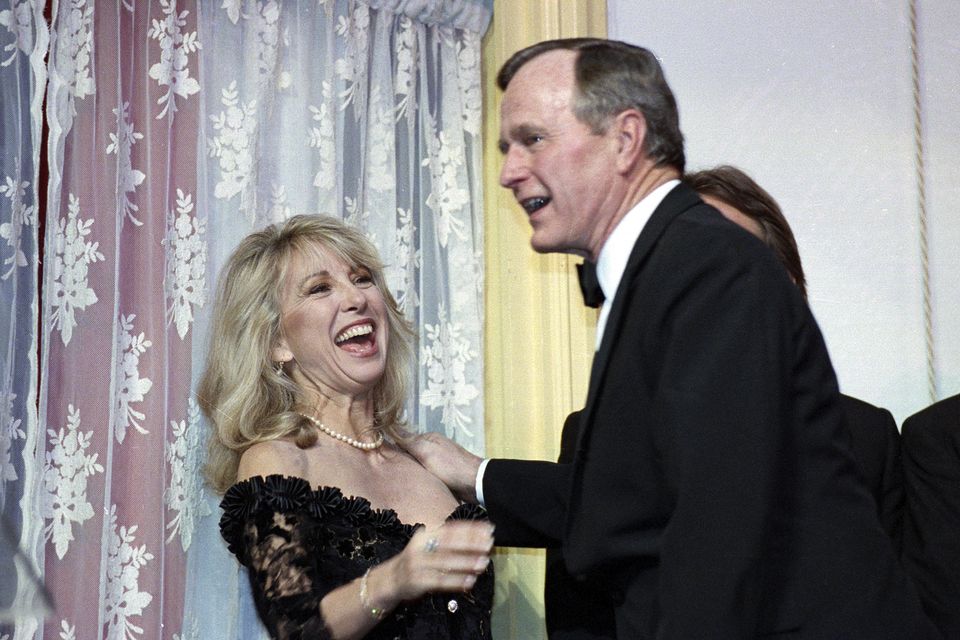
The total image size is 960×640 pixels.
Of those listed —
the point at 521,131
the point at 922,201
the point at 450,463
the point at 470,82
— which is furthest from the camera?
the point at 922,201

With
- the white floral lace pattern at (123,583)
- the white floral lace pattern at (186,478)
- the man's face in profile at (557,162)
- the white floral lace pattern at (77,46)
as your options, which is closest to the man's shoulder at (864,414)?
the man's face in profile at (557,162)

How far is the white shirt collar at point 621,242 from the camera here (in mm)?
1765

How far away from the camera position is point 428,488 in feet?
8.79

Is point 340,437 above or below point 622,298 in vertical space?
below

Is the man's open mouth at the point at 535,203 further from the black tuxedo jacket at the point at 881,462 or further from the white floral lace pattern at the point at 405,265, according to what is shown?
the white floral lace pattern at the point at 405,265

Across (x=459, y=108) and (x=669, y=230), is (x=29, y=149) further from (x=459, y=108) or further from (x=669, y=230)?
(x=669, y=230)

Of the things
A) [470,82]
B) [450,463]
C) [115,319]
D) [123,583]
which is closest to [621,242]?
[450,463]

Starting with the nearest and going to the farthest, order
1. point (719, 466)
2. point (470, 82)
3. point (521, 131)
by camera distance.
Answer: point (719, 466) < point (521, 131) < point (470, 82)

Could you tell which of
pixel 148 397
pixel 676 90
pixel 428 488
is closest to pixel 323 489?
pixel 428 488

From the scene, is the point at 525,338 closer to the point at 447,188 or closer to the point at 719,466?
the point at 447,188

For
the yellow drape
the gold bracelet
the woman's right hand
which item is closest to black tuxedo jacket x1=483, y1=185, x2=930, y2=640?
the woman's right hand

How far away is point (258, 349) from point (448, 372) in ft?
2.13

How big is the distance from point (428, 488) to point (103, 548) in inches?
27.4

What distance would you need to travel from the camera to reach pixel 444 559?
2084mm
